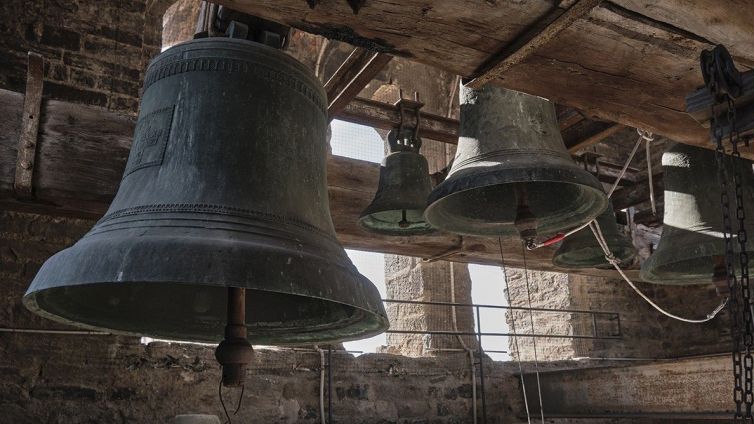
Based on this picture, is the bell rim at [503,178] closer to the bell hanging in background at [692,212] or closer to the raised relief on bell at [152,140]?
the bell hanging in background at [692,212]

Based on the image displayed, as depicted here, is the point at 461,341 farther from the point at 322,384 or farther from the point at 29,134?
the point at 29,134

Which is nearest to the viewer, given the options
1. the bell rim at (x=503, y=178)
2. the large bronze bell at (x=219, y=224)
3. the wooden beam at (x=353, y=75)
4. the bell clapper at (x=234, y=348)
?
the large bronze bell at (x=219, y=224)

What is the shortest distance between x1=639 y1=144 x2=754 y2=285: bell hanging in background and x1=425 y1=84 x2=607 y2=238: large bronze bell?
56cm

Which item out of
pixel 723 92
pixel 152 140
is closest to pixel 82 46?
pixel 152 140

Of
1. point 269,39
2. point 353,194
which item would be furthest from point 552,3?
point 353,194

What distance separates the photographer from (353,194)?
420cm

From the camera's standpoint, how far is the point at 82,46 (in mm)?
4656

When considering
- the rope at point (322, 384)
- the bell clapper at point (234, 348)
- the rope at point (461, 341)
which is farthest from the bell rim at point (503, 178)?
the rope at point (461, 341)

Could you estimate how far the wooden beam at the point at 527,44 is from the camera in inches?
63.0

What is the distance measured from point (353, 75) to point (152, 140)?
189 cm

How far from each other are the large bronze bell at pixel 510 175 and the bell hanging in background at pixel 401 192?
62 cm

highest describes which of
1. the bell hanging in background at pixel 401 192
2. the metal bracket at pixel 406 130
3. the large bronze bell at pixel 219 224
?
the metal bracket at pixel 406 130

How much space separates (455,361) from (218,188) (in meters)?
4.80

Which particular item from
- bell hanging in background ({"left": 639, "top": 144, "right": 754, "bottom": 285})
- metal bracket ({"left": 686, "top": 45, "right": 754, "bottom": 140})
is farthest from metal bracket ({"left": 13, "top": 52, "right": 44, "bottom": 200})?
bell hanging in background ({"left": 639, "top": 144, "right": 754, "bottom": 285})
